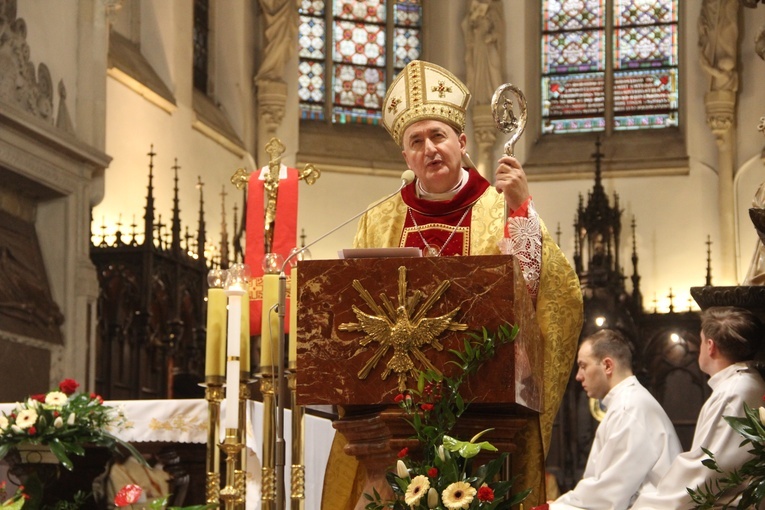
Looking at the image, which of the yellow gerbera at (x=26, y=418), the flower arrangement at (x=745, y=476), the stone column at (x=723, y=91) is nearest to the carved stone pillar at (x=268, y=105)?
the stone column at (x=723, y=91)

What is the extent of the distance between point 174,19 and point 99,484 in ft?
29.2

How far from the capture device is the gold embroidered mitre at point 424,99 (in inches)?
173

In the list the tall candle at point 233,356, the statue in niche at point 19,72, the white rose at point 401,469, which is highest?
the statue in niche at point 19,72

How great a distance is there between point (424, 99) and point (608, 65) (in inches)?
590

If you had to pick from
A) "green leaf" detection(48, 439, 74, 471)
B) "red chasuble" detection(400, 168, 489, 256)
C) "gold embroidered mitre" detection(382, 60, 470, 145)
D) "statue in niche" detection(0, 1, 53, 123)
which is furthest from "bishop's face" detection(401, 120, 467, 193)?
"statue in niche" detection(0, 1, 53, 123)

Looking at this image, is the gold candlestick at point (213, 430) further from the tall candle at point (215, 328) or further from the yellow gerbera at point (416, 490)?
the yellow gerbera at point (416, 490)

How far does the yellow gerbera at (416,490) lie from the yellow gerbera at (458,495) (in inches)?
1.9

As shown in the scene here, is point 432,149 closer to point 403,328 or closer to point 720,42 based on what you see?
point 403,328

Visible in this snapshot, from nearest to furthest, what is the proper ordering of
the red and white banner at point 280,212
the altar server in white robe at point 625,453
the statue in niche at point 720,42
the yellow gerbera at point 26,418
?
the yellow gerbera at point 26,418
the altar server in white robe at point 625,453
the red and white banner at point 280,212
the statue in niche at point 720,42

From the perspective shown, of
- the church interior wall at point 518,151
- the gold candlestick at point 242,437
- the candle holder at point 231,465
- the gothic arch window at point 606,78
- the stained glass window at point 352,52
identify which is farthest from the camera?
the stained glass window at point 352,52

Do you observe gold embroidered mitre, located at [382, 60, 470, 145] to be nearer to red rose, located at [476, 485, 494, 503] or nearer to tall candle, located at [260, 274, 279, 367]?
tall candle, located at [260, 274, 279, 367]

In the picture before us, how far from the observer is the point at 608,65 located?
1894cm

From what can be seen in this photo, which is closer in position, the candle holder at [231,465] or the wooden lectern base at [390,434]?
the wooden lectern base at [390,434]

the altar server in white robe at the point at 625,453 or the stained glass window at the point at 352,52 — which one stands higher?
the stained glass window at the point at 352,52
